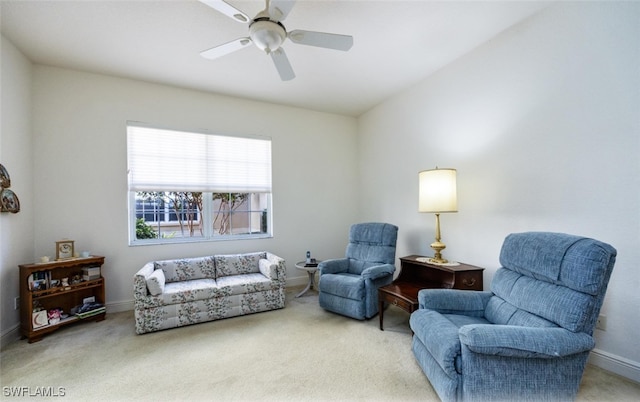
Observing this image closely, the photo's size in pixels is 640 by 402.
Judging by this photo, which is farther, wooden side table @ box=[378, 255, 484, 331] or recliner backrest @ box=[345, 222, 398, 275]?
recliner backrest @ box=[345, 222, 398, 275]

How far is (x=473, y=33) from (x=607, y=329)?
2.71 metres

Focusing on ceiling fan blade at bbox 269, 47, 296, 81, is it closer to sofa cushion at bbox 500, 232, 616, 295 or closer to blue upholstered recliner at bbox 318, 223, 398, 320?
blue upholstered recliner at bbox 318, 223, 398, 320

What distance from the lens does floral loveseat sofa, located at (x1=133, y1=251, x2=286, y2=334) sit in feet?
9.00

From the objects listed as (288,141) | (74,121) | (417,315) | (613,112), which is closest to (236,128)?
(288,141)

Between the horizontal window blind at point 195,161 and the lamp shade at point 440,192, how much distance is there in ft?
7.97

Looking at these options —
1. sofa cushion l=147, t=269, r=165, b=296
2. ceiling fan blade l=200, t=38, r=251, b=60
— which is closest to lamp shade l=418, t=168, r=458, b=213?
ceiling fan blade l=200, t=38, r=251, b=60

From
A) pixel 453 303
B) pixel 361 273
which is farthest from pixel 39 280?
pixel 453 303

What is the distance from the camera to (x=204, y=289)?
2.98 metres

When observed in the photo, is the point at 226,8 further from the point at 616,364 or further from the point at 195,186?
the point at 616,364

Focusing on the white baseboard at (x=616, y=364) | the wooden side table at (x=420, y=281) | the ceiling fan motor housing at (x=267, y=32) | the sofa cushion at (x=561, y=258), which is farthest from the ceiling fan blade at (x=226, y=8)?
the white baseboard at (x=616, y=364)

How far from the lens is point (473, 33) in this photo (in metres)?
2.60

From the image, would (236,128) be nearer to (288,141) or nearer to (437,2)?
(288,141)

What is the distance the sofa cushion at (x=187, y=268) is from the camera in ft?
10.7

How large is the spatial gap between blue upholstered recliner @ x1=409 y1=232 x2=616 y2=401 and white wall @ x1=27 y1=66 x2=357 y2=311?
3.07 meters
